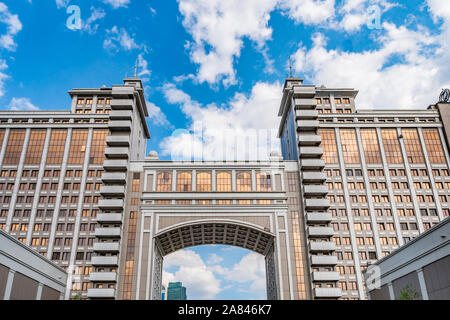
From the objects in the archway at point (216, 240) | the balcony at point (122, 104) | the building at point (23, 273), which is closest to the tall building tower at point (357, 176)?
the archway at point (216, 240)

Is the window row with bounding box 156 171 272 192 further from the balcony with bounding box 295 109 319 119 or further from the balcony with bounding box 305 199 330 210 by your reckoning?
the balcony with bounding box 295 109 319 119

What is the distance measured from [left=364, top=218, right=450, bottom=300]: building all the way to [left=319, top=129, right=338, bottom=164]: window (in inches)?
1385

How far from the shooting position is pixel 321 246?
62.8 meters

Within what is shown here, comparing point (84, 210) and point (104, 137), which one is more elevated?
point (104, 137)

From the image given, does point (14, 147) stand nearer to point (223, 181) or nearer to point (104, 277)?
point (104, 277)

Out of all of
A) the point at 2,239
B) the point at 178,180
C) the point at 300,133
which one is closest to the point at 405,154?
the point at 300,133

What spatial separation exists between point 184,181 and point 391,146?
150 ft

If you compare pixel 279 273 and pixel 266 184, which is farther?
pixel 266 184

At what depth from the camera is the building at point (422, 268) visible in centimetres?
3244

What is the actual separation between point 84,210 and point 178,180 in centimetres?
2064

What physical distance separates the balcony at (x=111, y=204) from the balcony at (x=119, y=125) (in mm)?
15309

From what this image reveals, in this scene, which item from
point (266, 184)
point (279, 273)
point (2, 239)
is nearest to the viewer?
point (2, 239)

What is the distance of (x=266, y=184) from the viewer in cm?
6856
